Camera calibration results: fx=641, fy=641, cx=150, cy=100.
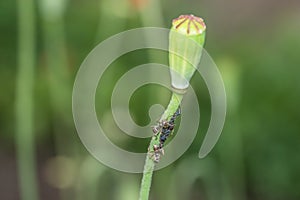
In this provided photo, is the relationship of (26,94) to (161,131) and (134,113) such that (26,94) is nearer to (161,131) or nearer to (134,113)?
(134,113)

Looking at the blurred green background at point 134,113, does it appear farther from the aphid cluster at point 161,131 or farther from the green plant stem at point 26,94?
the aphid cluster at point 161,131

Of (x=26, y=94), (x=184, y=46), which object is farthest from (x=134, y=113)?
(x=184, y=46)

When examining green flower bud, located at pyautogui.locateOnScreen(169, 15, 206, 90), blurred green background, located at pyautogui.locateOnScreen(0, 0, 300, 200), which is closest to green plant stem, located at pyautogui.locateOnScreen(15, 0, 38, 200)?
blurred green background, located at pyautogui.locateOnScreen(0, 0, 300, 200)

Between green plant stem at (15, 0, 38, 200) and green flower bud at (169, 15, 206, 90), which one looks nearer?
green flower bud at (169, 15, 206, 90)

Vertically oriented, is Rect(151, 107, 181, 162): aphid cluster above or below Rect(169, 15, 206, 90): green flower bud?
below

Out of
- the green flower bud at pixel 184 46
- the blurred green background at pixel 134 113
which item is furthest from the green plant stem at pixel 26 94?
the green flower bud at pixel 184 46

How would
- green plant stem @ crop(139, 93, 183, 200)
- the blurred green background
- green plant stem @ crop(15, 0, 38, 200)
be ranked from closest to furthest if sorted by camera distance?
green plant stem @ crop(139, 93, 183, 200), green plant stem @ crop(15, 0, 38, 200), the blurred green background

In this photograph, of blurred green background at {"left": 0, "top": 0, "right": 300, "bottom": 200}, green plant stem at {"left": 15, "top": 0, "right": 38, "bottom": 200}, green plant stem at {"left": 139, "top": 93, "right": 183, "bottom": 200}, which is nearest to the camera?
green plant stem at {"left": 139, "top": 93, "right": 183, "bottom": 200}

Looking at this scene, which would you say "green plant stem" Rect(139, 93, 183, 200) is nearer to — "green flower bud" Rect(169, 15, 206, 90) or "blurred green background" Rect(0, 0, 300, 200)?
"green flower bud" Rect(169, 15, 206, 90)
